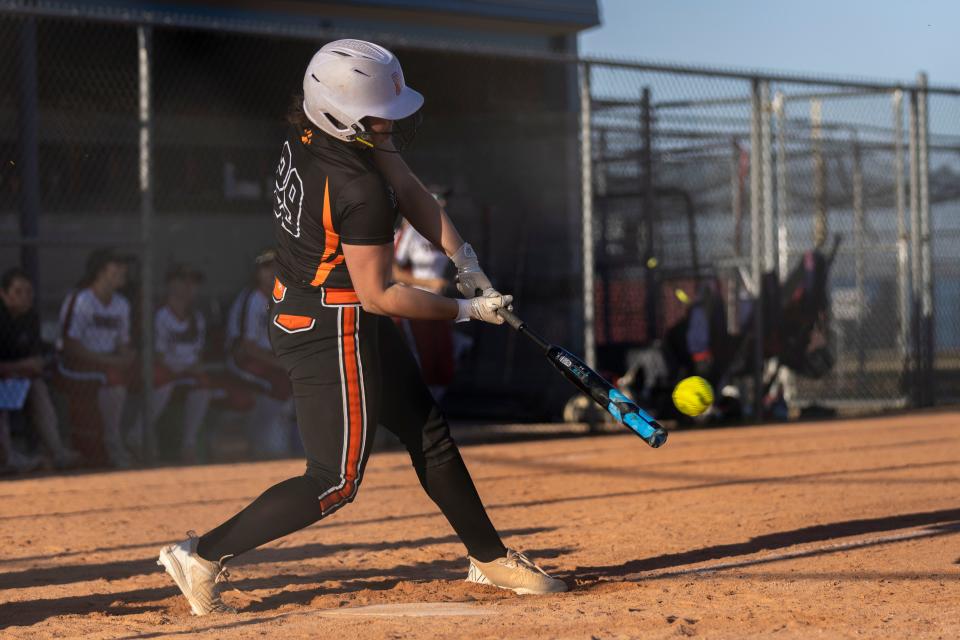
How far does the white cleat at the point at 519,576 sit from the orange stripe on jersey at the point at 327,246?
1.26 meters

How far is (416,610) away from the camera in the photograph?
472 cm

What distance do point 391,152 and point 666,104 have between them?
913cm

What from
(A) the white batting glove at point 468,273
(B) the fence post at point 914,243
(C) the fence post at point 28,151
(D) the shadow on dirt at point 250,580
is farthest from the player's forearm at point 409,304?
(B) the fence post at point 914,243

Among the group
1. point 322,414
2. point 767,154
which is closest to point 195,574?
point 322,414

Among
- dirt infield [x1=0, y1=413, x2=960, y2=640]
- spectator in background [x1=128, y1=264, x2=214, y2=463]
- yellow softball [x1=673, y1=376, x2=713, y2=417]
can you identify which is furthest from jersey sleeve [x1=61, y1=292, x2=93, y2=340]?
yellow softball [x1=673, y1=376, x2=713, y2=417]

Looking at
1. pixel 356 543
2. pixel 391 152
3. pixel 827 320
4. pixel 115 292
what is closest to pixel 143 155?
pixel 115 292

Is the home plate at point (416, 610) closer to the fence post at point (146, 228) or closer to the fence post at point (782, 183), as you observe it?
the fence post at point (146, 228)

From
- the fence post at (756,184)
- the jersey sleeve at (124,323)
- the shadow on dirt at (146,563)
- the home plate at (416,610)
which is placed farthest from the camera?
the fence post at (756,184)

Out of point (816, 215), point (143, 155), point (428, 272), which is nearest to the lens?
point (143, 155)

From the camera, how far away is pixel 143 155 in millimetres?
9820

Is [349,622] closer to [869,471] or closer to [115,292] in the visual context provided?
[869,471]

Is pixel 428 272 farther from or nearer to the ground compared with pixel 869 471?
farther from the ground

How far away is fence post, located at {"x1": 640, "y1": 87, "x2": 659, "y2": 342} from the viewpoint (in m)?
13.5

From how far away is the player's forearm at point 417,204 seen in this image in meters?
4.85
